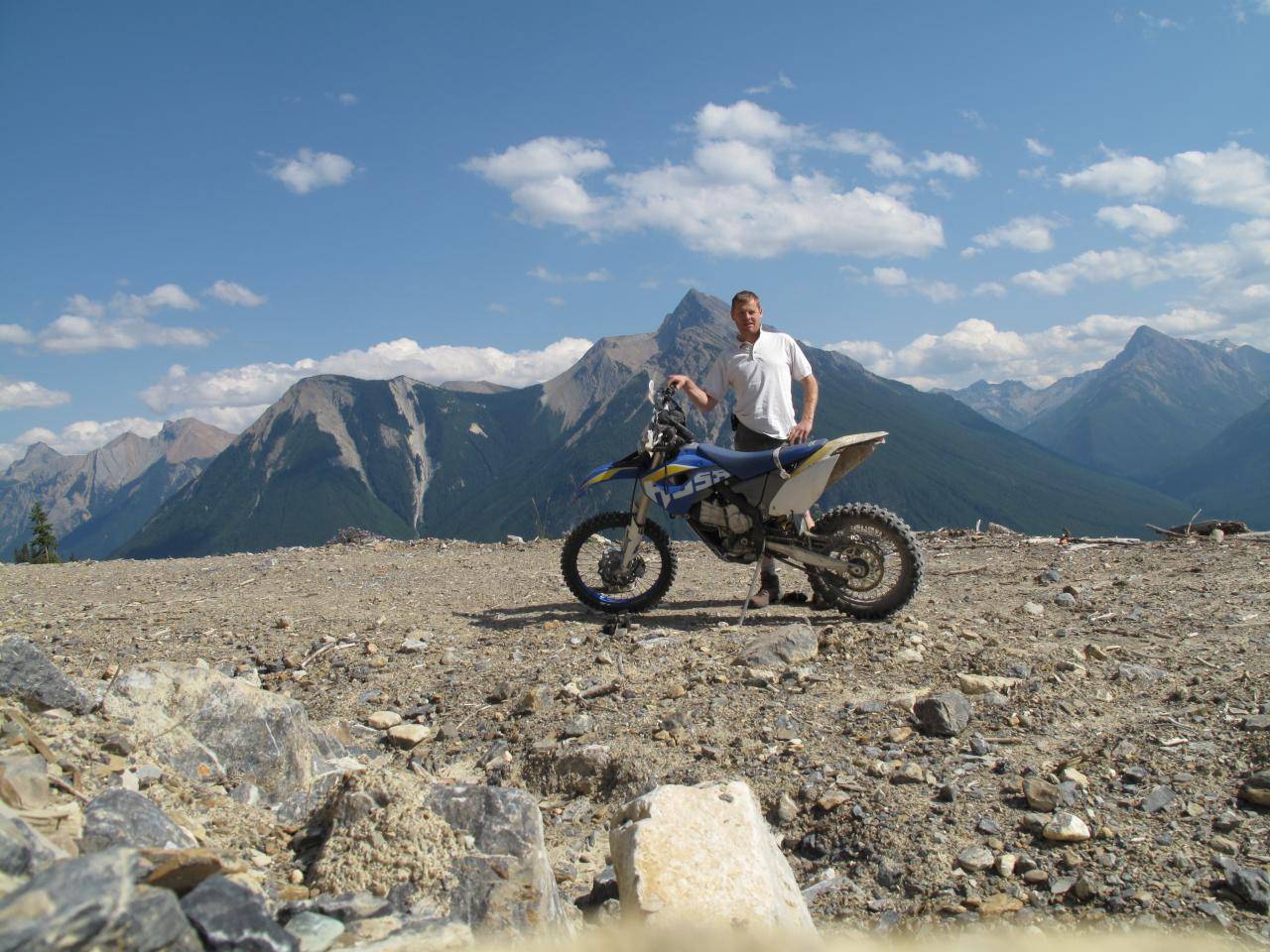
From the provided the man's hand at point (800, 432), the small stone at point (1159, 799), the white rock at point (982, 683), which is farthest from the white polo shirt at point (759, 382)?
the small stone at point (1159, 799)

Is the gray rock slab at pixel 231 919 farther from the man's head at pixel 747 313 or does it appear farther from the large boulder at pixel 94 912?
the man's head at pixel 747 313

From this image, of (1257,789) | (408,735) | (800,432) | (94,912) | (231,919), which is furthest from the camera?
(800,432)

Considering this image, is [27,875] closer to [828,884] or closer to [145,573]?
[828,884]

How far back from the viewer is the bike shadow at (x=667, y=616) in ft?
22.1

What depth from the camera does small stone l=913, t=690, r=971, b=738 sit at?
3.92 metres

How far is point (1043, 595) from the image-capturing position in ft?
23.5

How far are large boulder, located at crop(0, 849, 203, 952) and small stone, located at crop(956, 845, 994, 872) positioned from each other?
8.37ft

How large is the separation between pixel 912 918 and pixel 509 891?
4.67 feet

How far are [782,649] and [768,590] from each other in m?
2.14

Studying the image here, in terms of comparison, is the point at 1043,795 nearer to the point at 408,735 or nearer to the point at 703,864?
the point at 703,864

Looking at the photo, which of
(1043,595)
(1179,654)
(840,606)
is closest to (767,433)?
(840,606)

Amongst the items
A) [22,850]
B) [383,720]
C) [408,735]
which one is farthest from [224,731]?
[22,850]

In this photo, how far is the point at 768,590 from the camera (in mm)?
7383

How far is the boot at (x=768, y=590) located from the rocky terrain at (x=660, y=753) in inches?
7.0
